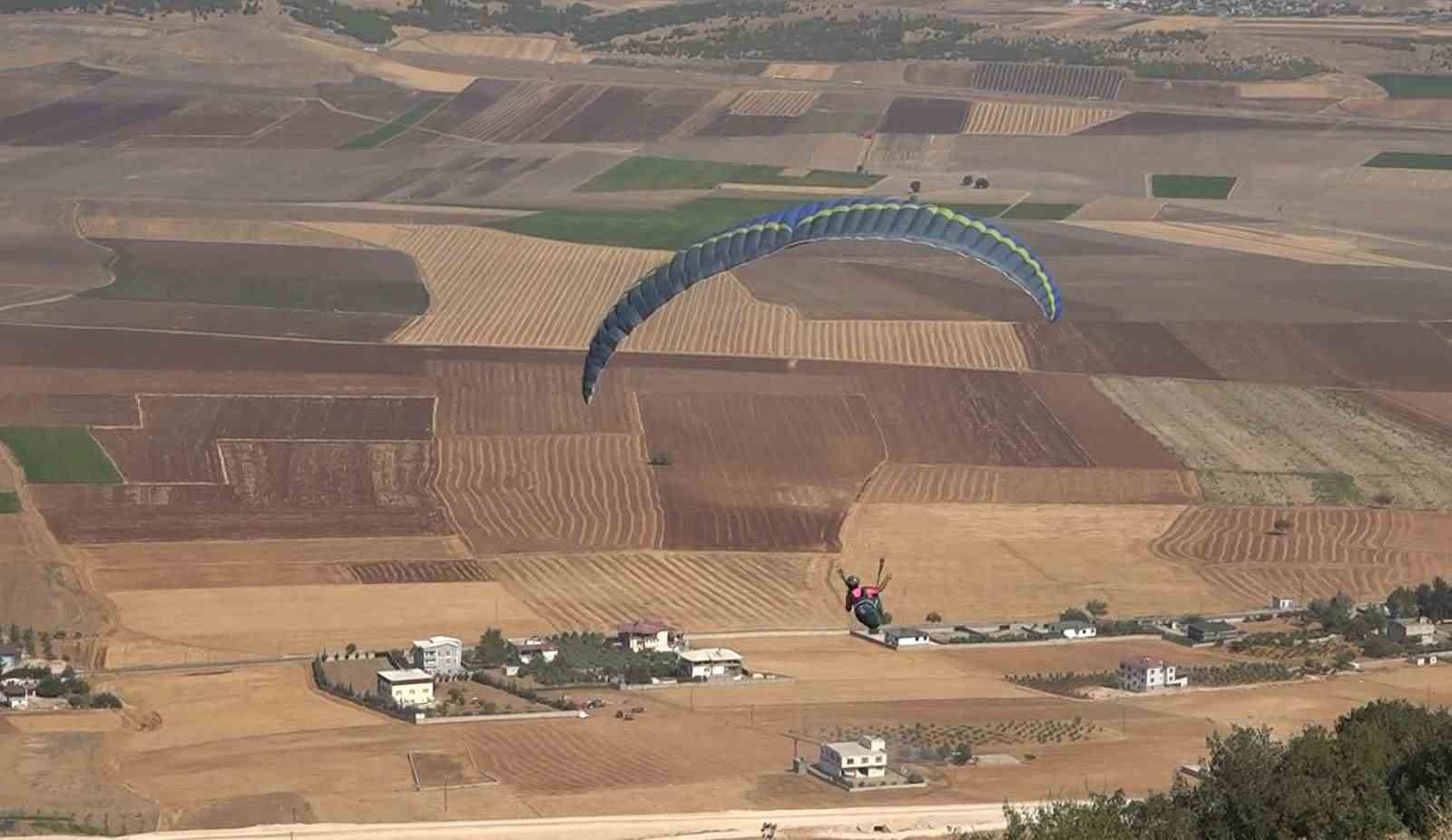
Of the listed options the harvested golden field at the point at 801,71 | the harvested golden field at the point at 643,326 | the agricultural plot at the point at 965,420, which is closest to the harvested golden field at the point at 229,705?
the agricultural plot at the point at 965,420

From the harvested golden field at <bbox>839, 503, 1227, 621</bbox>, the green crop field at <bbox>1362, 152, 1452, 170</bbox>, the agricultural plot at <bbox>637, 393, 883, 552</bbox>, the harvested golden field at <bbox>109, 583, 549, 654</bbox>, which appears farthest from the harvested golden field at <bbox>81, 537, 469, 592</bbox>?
the green crop field at <bbox>1362, 152, 1452, 170</bbox>

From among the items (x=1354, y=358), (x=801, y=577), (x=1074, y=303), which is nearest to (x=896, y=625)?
(x=801, y=577)

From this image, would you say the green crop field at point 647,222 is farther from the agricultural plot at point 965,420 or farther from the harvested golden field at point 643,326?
the agricultural plot at point 965,420

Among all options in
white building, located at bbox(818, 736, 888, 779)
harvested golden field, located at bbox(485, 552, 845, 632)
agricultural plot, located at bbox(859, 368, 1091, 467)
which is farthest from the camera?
agricultural plot, located at bbox(859, 368, 1091, 467)

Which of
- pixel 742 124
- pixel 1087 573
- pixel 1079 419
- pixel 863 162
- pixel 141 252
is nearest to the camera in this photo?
pixel 1087 573

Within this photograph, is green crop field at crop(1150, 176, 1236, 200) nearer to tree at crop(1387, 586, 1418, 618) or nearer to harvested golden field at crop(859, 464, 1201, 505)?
harvested golden field at crop(859, 464, 1201, 505)

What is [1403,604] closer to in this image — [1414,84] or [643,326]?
[643,326]

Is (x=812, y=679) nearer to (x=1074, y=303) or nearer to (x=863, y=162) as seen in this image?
(x=1074, y=303)
